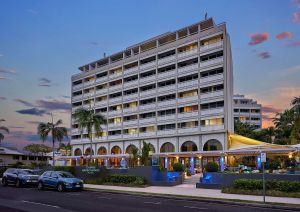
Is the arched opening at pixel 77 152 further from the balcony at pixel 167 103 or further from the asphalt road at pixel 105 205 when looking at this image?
the asphalt road at pixel 105 205

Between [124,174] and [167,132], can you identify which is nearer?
[124,174]

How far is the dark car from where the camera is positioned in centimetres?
3491

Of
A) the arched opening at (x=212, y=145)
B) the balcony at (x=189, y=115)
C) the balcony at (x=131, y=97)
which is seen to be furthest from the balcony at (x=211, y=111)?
the balcony at (x=131, y=97)

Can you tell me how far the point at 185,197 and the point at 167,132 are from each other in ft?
148

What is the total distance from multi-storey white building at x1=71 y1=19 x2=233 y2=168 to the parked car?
35.5 m

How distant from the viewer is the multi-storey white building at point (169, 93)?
6284 centimetres

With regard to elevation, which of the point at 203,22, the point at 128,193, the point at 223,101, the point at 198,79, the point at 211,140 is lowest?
the point at 128,193

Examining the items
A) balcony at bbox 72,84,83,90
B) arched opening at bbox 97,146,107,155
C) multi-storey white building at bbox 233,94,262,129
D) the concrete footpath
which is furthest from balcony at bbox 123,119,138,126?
multi-storey white building at bbox 233,94,262,129

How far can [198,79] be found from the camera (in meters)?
65.0

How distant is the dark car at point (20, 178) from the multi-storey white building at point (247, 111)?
365 ft

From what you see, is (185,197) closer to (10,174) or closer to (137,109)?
(10,174)

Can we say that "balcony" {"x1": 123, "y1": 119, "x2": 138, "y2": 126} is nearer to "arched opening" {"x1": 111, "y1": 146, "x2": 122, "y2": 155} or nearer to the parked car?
"arched opening" {"x1": 111, "y1": 146, "x2": 122, "y2": 155}

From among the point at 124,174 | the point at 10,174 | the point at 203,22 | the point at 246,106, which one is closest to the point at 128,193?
the point at 124,174

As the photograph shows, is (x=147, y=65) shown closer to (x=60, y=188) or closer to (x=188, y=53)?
(x=188, y=53)
